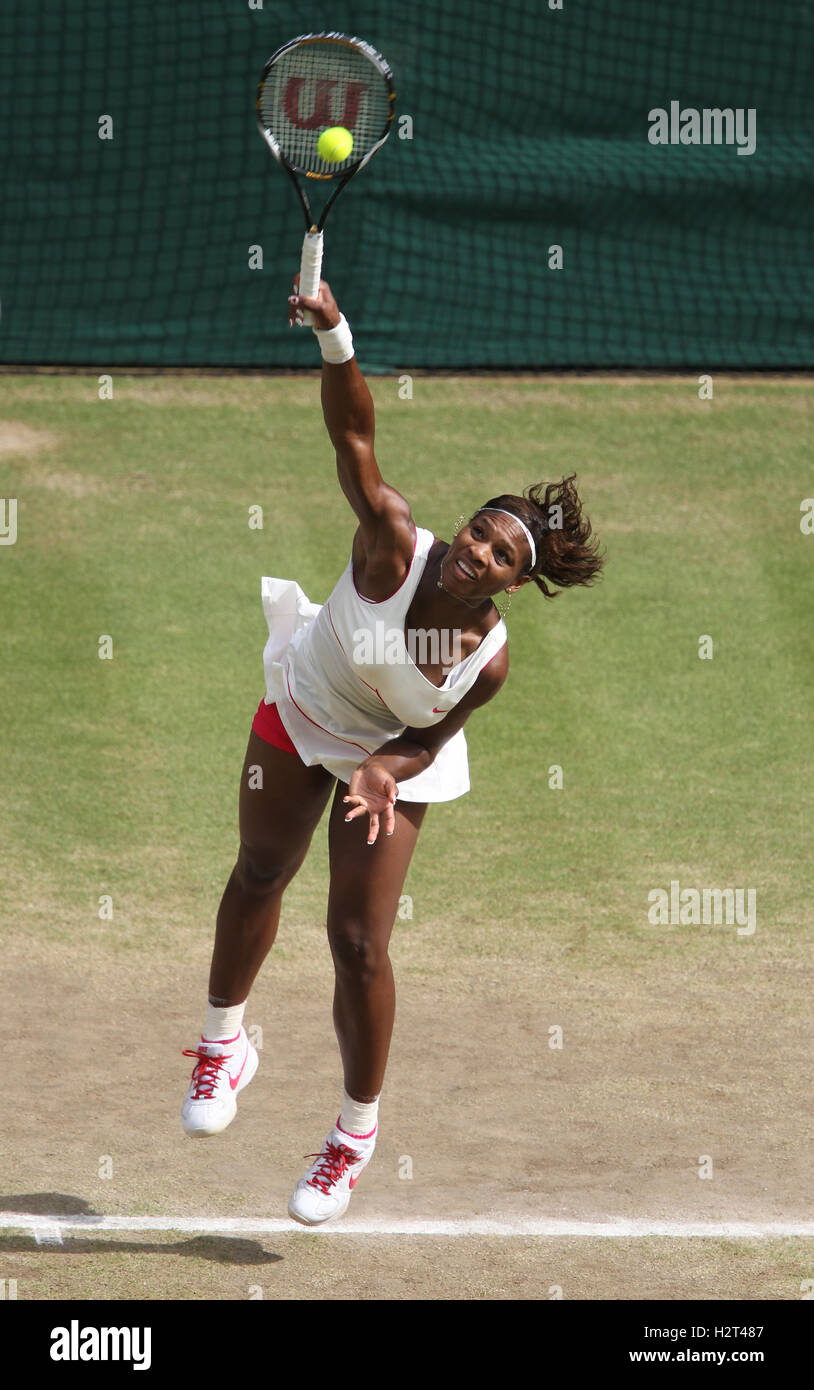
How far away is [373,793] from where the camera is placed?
4492 mm

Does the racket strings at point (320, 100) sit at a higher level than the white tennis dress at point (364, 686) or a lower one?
higher

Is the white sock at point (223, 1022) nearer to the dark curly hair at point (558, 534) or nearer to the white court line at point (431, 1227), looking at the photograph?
the white court line at point (431, 1227)

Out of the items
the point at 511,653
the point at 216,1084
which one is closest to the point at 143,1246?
the point at 216,1084

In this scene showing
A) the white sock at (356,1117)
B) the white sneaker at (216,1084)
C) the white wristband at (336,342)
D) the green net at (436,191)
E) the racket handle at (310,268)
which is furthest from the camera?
the green net at (436,191)

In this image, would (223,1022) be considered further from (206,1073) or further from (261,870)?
(261,870)

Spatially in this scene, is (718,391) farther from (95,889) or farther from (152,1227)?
(152,1227)

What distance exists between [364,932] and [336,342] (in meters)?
1.56

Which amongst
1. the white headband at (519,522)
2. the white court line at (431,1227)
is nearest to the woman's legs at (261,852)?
the white court line at (431,1227)

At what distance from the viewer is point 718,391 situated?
12.6m

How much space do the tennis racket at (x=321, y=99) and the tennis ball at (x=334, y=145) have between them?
137mm

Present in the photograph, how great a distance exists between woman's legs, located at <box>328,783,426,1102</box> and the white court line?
38 centimetres

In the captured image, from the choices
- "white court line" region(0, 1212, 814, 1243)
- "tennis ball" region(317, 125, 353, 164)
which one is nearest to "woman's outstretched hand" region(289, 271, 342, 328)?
"tennis ball" region(317, 125, 353, 164)

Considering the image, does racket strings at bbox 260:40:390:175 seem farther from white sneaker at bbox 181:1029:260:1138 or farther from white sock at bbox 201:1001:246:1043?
white sneaker at bbox 181:1029:260:1138

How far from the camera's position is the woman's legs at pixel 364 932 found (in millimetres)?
4621
